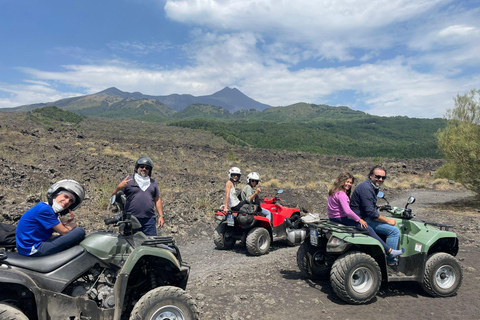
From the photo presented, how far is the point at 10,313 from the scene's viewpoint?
8.79 ft

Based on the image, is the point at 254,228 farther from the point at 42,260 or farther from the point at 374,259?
the point at 42,260

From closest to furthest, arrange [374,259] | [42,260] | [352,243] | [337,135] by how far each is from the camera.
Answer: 1. [42,260]
2. [352,243]
3. [374,259]
4. [337,135]

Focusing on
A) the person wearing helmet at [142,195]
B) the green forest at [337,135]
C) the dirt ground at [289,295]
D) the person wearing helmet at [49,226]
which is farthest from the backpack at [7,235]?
the green forest at [337,135]

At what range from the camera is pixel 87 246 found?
125 inches

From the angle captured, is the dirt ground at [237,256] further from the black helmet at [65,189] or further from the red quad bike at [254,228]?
the black helmet at [65,189]

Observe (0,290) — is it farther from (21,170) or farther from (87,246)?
(21,170)

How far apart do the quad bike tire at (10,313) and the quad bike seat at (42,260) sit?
13.4 inches

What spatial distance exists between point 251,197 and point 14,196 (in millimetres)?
8023

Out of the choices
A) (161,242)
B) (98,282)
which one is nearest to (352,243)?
(161,242)

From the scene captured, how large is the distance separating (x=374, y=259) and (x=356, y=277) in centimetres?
40

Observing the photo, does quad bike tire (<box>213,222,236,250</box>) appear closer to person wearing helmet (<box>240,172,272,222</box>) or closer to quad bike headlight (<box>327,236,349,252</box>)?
person wearing helmet (<box>240,172,272,222</box>)

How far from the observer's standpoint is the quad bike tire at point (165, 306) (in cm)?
305

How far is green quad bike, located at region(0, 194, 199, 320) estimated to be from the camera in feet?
9.34

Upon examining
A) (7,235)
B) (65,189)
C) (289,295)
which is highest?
(65,189)
